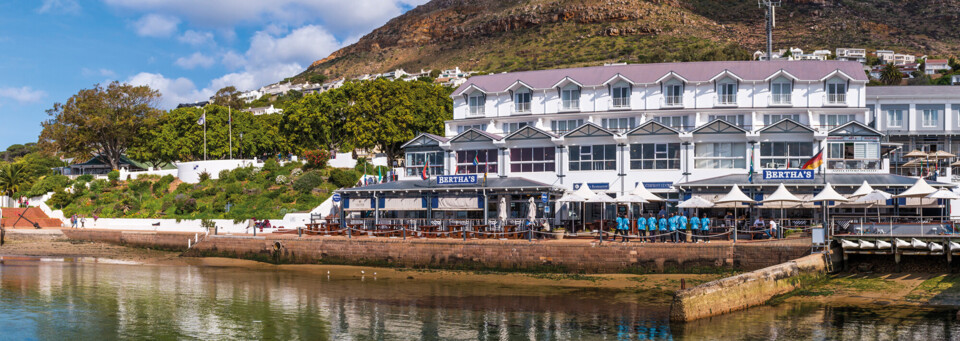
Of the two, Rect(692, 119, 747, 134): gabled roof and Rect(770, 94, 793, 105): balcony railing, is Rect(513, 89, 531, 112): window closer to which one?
Rect(692, 119, 747, 134): gabled roof

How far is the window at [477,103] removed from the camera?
56.7 m

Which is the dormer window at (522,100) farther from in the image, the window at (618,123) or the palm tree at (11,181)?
the palm tree at (11,181)

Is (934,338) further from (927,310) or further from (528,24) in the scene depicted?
(528,24)

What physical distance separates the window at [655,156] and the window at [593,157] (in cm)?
112

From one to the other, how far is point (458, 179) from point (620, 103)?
15.4 m

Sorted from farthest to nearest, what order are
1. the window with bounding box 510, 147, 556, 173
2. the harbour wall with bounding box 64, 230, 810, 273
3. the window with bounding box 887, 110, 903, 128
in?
the window with bounding box 887, 110, 903, 128, the window with bounding box 510, 147, 556, 173, the harbour wall with bounding box 64, 230, 810, 273

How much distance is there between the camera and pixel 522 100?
55.3 meters

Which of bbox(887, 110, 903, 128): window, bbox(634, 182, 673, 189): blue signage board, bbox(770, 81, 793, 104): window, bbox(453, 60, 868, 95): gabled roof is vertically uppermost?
bbox(453, 60, 868, 95): gabled roof

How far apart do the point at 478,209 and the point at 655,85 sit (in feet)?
57.7

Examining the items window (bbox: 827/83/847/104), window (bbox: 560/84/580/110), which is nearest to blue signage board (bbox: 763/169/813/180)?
window (bbox: 827/83/847/104)

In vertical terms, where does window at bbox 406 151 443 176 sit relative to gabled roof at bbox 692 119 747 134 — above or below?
below

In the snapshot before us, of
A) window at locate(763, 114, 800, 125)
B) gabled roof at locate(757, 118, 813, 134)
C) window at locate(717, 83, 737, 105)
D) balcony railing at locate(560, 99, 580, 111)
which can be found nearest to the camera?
gabled roof at locate(757, 118, 813, 134)

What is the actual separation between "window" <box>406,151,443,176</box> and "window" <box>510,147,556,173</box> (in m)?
4.82

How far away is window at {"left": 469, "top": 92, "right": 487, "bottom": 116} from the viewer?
5669cm
